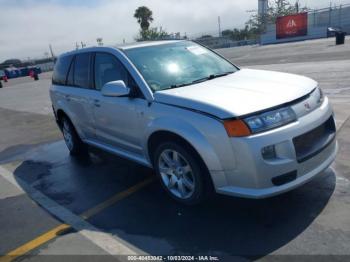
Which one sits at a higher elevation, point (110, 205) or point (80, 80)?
point (80, 80)

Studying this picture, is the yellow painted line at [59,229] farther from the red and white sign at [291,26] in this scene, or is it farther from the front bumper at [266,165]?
the red and white sign at [291,26]

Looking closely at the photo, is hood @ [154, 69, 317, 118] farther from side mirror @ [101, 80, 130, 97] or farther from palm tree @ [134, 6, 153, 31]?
palm tree @ [134, 6, 153, 31]

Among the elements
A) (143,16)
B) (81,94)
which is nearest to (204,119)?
(81,94)

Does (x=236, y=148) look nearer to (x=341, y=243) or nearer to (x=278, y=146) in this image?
(x=278, y=146)

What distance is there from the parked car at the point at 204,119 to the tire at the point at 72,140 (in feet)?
3.58

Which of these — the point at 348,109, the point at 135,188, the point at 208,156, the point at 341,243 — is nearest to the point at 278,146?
the point at 208,156

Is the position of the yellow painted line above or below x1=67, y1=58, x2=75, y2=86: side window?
below

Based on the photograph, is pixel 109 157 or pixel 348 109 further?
pixel 348 109

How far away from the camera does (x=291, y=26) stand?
150 ft

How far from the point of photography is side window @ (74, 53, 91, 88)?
5430 millimetres

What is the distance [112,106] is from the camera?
467cm

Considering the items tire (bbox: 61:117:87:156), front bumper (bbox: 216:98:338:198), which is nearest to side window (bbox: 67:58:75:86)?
tire (bbox: 61:117:87:156)

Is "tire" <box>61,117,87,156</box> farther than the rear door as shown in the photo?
Yes

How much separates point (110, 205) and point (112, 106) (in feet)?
4.15
